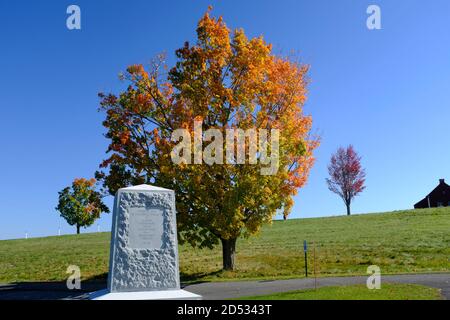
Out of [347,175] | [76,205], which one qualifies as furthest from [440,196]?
[76,205]

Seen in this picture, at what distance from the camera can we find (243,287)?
17.6 m

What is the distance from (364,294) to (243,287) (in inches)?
210

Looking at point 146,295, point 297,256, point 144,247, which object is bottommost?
point 297,256

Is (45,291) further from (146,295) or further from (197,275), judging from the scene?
(146,295)

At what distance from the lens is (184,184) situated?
2152cm

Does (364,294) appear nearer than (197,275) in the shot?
Yes

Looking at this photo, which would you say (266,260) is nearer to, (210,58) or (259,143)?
(259,143)

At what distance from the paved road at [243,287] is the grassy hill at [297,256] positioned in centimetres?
337

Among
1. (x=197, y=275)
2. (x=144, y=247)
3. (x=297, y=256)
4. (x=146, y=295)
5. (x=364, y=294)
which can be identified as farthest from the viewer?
(x=297, y=256)

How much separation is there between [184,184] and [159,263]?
291 inches

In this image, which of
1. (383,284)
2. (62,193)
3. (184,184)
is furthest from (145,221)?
(62,193)

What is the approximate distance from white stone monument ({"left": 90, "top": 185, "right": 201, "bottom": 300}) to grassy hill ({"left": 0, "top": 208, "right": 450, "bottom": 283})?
8398 mm

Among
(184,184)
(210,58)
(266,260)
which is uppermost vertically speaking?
(210,58)
